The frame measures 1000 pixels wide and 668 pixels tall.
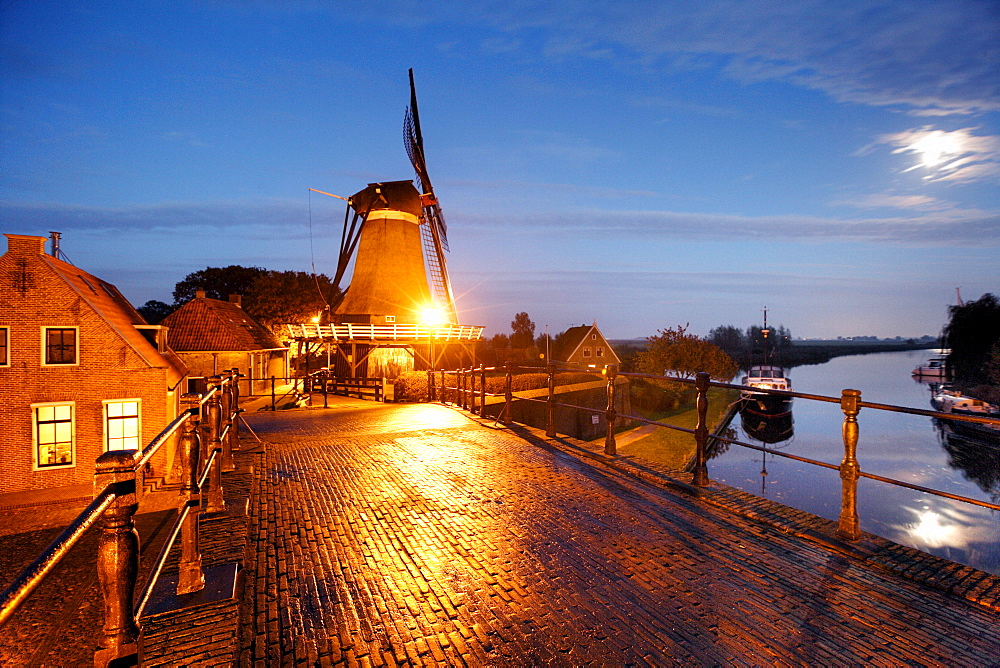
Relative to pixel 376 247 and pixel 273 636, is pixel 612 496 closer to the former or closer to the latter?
pixel 273 636

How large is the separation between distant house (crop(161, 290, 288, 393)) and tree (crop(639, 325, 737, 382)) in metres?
30.0

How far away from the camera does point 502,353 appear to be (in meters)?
55.2

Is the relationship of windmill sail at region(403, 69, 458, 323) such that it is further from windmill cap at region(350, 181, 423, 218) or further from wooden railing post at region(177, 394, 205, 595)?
wooden railing post at region(177, 394, 205, 595)

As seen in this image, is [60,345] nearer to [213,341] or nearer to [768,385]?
[213,341]

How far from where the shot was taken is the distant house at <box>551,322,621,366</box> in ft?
158

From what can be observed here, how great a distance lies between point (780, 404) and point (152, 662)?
140 feet

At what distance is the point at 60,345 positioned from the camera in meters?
14.7

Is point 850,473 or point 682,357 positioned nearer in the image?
point 850,473

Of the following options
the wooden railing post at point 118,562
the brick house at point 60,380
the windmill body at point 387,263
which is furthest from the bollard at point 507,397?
the windmill body at point 387,263

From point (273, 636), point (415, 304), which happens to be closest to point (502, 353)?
point (415, 304)

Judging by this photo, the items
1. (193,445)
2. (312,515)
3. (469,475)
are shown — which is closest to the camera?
(193,445)

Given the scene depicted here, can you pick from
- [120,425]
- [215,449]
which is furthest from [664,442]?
[215,449]

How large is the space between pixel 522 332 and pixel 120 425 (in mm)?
56954

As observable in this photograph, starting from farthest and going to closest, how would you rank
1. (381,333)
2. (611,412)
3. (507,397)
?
(381,333) → (507,397) → (611,412)
